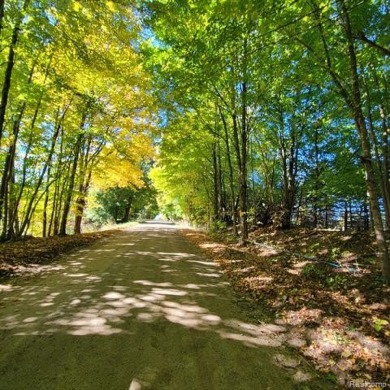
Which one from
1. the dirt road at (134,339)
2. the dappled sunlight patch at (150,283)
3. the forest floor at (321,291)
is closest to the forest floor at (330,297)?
the forest floor at (321,291)

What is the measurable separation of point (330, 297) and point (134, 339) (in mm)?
3748

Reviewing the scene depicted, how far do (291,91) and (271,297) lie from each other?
9457mm

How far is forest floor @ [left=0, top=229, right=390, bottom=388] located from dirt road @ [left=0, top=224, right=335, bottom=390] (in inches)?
17.7

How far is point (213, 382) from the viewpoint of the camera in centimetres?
299

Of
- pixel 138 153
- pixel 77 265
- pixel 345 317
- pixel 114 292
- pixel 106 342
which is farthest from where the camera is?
pixel 138 153

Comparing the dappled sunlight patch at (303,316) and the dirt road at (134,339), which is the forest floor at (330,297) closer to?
the dappled sunlight patch at (303,316)

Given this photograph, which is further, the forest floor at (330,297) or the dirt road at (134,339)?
the forest floor at (330,297)

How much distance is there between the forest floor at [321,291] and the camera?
354 cm

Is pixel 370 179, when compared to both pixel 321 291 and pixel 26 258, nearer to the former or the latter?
pixel 321 291

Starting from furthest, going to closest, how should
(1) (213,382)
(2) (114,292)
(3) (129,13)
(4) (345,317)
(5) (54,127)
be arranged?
(5) (54,127) → (3) (129,13) → (2) (114,292) → (4) (345,317) → (1) (213,382)

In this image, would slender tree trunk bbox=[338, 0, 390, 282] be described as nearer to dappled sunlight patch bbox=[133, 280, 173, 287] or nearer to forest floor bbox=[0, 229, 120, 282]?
dappled sunlight patch bbox=[133, 280, 173, 287]

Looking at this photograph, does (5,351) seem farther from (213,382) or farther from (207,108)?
(207,108)

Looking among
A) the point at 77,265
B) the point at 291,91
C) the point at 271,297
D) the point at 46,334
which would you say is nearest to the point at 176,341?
the point at 46,334

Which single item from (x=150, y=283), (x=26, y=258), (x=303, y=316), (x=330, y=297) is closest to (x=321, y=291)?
(x=330, y=297)
